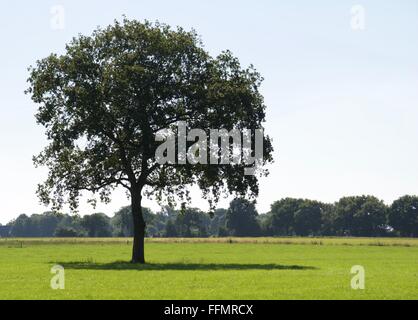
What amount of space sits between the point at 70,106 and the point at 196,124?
1041cm

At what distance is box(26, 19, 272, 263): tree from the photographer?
53312 mm

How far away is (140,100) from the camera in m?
53.3

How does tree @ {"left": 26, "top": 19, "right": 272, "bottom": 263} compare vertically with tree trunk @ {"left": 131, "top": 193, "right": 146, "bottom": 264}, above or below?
above

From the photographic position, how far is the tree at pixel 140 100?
53.3m

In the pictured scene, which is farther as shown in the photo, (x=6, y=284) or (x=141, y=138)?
(x=141, y=138)

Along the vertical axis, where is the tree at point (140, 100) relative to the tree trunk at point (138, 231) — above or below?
above

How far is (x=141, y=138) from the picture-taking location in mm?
54438

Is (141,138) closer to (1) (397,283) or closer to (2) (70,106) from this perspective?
(2) (70,106)

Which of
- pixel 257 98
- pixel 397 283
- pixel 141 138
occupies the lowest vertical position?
pixel 397 283
